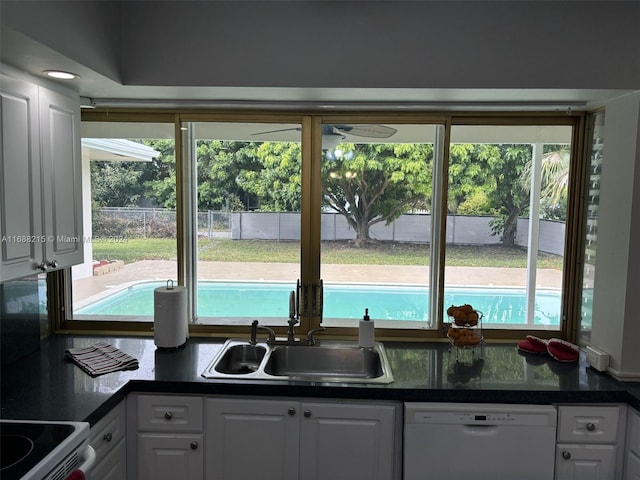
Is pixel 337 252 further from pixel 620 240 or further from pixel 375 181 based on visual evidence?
pixel 620 240

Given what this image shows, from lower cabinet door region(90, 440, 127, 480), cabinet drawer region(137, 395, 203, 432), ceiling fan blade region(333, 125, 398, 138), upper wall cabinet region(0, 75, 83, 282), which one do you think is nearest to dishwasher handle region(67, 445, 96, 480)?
lower cabinet door region(90, 440, 127, 480)

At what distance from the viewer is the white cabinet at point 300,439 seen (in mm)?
2061

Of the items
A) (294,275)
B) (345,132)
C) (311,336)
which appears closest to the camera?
(311,336)

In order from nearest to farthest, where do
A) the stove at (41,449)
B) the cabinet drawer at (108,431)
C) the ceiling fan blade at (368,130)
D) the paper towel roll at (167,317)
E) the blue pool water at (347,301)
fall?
the stove at (41,449)
the cabinet drawer at (108,431)
the paper towel roll at (167,317)
the ceiling fan blade at (368,130)
the blue pool water at (347,301)

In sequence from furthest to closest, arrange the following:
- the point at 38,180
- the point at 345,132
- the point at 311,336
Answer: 1. the point at 345,132
2. the point at 311,336
3. the point at 38,180

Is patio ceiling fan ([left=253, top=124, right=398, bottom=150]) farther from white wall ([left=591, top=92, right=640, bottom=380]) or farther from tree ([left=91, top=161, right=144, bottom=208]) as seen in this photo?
white wall ([left=591, top=92, right=640, bottom=380])

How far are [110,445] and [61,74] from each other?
5.27ft

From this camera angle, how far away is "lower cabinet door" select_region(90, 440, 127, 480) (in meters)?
1.86

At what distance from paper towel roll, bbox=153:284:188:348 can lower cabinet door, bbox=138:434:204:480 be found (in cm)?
52

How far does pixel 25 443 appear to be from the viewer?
4.82 ft

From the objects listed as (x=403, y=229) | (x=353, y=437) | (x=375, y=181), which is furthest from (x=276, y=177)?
(x=353, y=437)

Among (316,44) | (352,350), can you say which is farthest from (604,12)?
(352,350)

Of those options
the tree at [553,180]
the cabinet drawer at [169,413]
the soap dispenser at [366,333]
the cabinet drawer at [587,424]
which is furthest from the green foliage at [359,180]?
the cabinet drawer at [169,413]

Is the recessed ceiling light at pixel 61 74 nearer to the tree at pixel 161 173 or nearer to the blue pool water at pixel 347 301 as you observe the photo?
the tree at pixel 161 173
